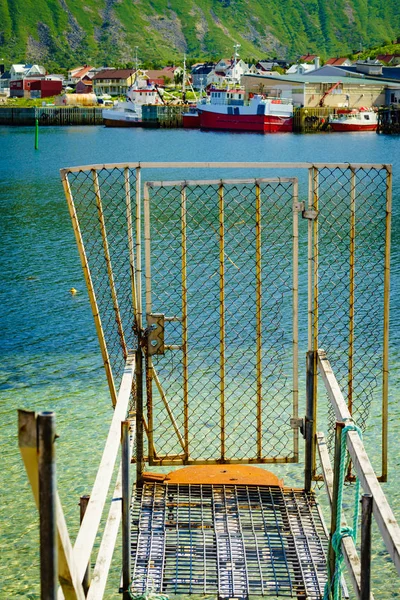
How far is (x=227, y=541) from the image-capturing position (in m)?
6.23

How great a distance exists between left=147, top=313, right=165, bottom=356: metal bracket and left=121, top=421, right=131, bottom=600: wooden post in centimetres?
147

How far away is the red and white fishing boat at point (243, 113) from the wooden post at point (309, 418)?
A: 80.5 metres

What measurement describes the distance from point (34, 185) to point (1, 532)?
105 feet

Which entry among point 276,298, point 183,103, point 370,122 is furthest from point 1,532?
point 183,103

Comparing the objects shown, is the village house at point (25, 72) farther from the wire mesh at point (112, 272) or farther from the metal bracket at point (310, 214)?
the metal bracket at point (310, 214)

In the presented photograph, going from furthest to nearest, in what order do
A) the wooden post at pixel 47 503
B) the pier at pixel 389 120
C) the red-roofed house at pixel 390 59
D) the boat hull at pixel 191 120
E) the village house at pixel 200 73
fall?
the village house at pixel 200 73 < the red-roofed house at pixel 390 59 < the boat hull at pixel 191 120 < the pier at pixel 389 120 < the wooden post at pixel 47 503

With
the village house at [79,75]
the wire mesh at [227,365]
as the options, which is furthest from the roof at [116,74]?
the wire mesh at [227,365]

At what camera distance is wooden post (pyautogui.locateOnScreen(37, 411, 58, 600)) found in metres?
2.89

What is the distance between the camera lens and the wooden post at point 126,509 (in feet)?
17.6

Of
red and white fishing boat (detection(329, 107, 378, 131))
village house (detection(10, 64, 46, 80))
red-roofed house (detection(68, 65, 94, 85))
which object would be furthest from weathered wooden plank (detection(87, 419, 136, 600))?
village house (detection(10, 64, 46, 80))

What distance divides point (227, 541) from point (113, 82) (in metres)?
143

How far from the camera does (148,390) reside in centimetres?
695

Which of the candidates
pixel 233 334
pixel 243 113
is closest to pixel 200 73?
pixel 243 113

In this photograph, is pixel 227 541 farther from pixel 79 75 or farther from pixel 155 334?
pixel 79 75
